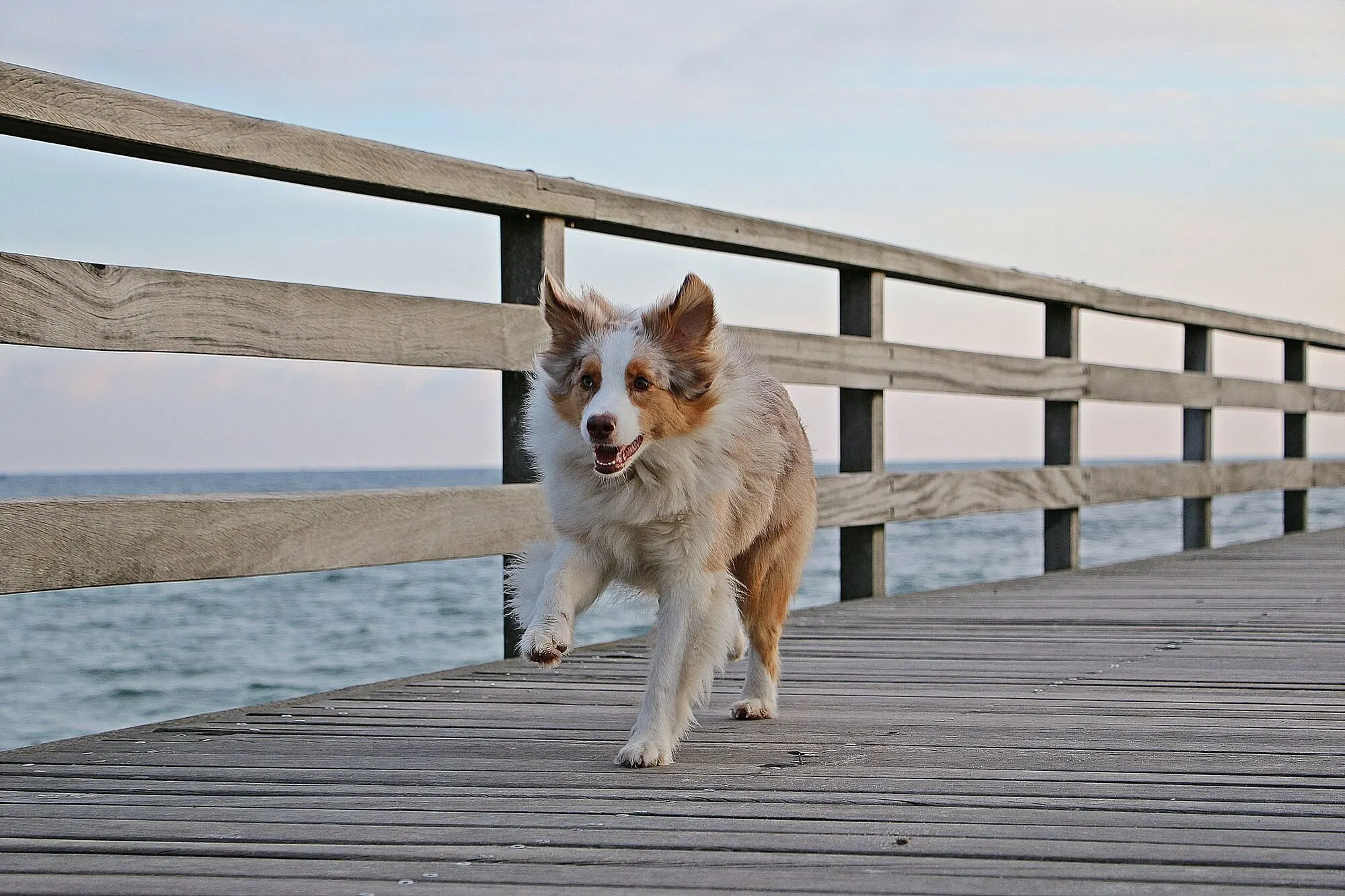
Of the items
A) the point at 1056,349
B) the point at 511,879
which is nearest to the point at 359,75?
the point at 1056,349

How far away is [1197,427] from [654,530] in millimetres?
6235

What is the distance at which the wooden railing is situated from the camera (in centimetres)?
302

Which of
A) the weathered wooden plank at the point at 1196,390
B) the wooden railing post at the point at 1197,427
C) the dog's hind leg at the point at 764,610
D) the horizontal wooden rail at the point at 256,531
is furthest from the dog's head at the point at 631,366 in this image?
the wooden railing post at the point at 1197,427

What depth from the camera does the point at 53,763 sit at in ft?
9.06

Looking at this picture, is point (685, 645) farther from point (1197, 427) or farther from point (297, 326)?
point (1197, 427)

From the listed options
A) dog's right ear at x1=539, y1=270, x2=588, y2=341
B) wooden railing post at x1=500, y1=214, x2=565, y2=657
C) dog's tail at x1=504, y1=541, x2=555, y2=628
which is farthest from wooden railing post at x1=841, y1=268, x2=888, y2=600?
dog's right ear at x1=539, y1=270, x2=588, y2=341

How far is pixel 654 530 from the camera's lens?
310 cm

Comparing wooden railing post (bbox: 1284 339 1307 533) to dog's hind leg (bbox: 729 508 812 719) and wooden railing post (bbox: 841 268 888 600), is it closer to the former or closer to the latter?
wooden railing post (bbox: 841 268 888 600)

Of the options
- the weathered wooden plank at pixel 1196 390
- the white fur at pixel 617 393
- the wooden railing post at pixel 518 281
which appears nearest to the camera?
the white fur at pixel 617 393

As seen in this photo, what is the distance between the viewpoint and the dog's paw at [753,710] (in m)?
3.36

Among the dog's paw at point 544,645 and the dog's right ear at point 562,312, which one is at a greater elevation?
the dog's right ear at point 562,312

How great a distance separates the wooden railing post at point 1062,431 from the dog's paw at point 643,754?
4665 millimetres

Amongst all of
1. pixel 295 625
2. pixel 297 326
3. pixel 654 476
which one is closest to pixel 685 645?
pixel 654 476

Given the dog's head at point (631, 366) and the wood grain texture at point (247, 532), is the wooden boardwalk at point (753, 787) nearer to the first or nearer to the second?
the wood grain texture at point (247, 532)
